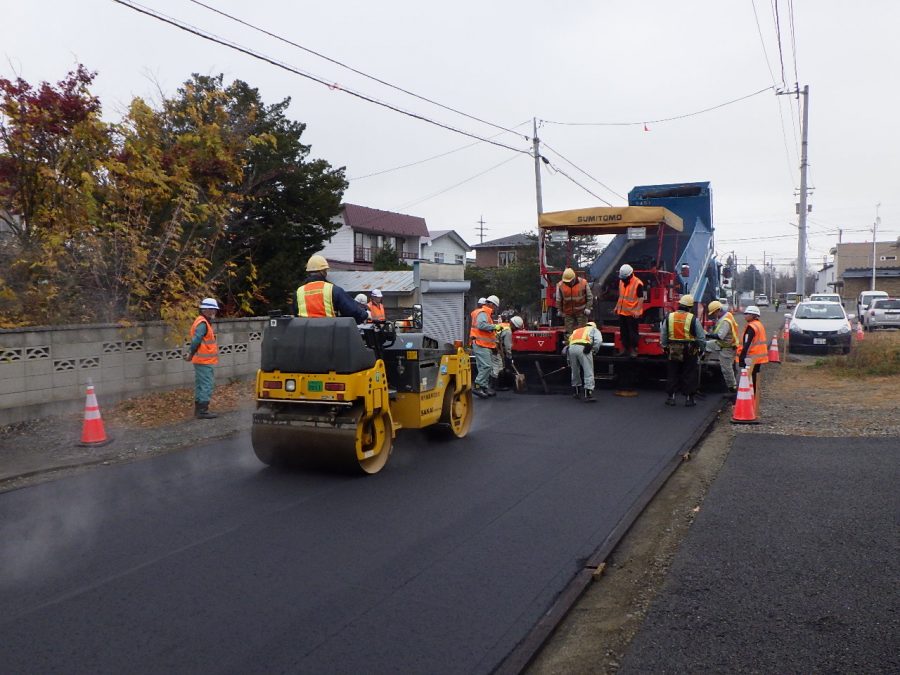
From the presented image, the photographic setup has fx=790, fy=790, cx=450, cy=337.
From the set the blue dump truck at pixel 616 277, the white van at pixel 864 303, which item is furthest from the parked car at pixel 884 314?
the blue dump truck at pixel 616 277

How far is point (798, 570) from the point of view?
4.75 m

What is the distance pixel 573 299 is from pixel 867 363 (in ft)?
21.7

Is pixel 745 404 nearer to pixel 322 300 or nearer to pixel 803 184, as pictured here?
pixel 322 300

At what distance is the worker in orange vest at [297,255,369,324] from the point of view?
7.25 meters

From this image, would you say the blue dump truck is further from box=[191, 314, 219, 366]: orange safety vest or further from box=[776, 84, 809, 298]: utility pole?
box=[776, 84, 809, 298]: utility pole

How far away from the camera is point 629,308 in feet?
40.2

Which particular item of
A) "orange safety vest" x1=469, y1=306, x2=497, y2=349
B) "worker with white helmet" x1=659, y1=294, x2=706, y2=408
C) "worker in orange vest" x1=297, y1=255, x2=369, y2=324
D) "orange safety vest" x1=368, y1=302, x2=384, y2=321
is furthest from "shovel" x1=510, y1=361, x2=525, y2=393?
"worker in orange vest" x1=297, y1=255, x2=369, y2=324

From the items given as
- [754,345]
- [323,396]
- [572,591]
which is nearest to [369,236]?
[754,345]

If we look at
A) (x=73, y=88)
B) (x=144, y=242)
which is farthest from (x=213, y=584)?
(x=73, y=88)

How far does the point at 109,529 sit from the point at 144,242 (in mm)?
6726

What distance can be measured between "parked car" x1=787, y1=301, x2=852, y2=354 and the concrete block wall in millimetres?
14581

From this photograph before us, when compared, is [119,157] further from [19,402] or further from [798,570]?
[798,570]

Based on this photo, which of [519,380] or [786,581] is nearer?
[786,581]

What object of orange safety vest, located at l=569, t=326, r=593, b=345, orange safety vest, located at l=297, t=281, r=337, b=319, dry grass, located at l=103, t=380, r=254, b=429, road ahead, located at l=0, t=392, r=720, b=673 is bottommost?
road ahead, located at l=0, t=392, r=720, b=673
